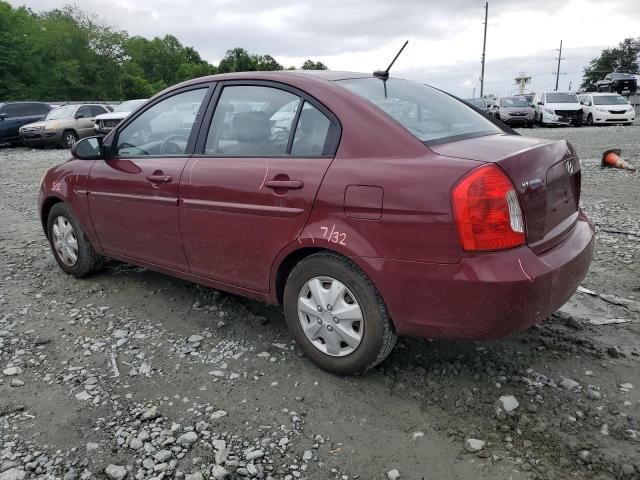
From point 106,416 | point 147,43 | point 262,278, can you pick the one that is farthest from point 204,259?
point 147,43

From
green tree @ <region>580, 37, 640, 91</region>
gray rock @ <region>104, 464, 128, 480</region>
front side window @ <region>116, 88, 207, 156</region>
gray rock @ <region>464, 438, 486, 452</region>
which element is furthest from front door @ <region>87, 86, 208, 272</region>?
green tree @ <region>580, 37, 640, 91</region>

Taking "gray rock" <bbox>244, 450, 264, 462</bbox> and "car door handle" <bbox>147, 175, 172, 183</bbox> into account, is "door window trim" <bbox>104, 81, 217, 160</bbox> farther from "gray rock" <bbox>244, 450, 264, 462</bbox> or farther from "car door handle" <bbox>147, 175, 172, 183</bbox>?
"gray rock" <bbox>244, 450, 264, 462</bbox>

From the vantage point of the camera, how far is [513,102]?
84.4 feet

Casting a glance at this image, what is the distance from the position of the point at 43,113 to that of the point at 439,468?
876 inches

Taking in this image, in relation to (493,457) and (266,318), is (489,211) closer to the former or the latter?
(493,457)

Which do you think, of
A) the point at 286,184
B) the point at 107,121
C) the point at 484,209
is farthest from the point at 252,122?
the point at 107,121

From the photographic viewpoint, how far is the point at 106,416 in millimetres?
2695

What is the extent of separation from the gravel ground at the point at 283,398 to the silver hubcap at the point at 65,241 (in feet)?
1.82

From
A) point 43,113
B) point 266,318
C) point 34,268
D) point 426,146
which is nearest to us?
point 426,146

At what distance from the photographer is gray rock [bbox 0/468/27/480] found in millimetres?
A: 2283

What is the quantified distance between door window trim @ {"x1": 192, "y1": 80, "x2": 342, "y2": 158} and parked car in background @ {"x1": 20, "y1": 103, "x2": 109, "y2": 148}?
55.4 ft

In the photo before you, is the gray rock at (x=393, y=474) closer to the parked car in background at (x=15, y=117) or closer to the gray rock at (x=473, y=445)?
the gray rock at (x=473, y=445)

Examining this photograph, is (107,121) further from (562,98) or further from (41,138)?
(562,98)

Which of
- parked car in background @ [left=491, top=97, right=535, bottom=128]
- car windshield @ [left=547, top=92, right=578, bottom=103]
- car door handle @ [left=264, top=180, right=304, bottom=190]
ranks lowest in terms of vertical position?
parked car in background @ [left=491, top=97, right=535, bottom=128]
